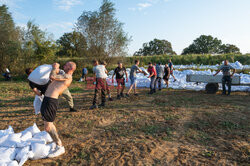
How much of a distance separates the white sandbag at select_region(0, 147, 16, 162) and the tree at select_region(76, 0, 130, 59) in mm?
16680

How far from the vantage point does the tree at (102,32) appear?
18906 mm

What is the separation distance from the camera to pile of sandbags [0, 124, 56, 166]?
111 inches

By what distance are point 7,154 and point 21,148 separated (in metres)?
0.23

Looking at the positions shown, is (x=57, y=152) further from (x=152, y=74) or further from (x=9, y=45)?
(x=9, y=45)

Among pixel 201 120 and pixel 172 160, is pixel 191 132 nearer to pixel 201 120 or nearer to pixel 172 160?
pixel 201 120

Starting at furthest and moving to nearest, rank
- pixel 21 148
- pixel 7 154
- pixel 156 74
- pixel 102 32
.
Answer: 1. pixel 102 32
2. pixel 156 74
3. pixel 21 148
4. pixel 7 154

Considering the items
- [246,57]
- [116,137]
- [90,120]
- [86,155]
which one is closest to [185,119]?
[116,137]

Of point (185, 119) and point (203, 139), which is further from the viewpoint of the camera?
point (185, 119)

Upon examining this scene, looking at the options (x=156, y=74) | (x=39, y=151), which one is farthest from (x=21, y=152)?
(x=156, y=74)

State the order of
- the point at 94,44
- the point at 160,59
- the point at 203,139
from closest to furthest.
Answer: the point at 203,139 < the point at 94,44 < the point at 160,59

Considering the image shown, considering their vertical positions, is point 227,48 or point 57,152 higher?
point 227,48

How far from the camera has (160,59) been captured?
82.3 feet

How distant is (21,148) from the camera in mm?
3051

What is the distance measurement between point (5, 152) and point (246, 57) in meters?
24.2
